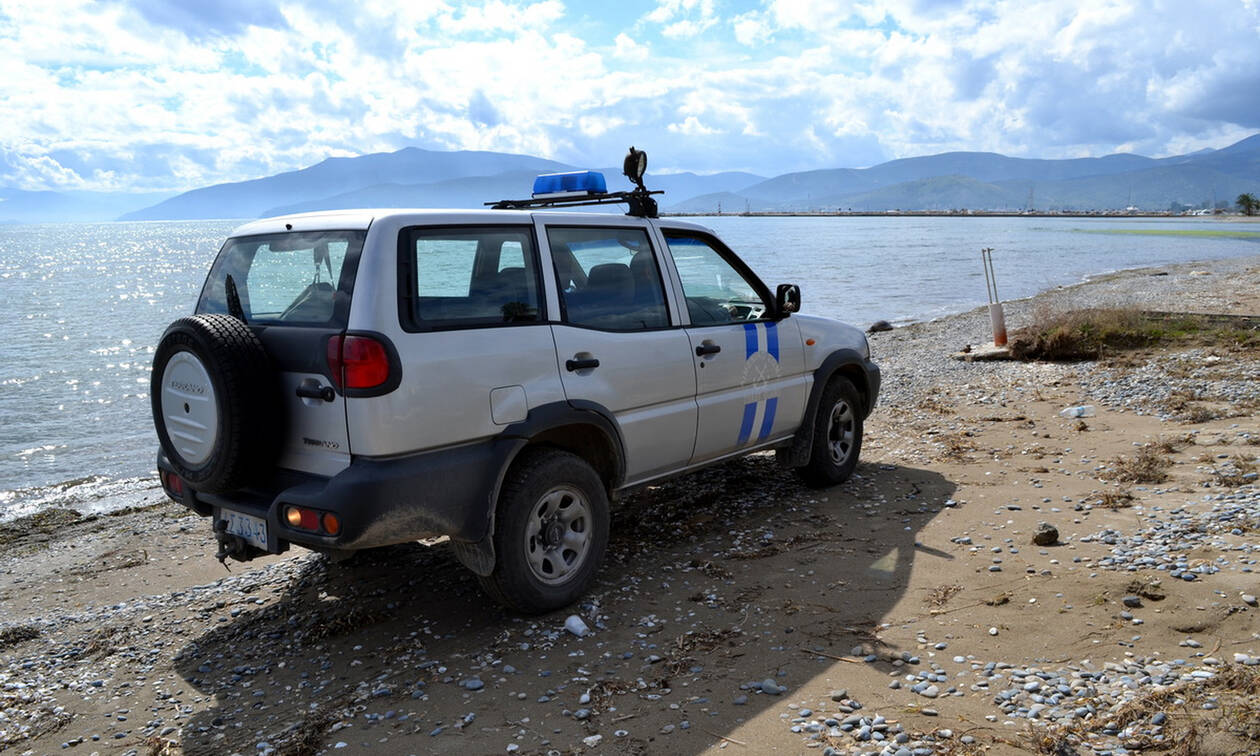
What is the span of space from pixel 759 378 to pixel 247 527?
132 inches

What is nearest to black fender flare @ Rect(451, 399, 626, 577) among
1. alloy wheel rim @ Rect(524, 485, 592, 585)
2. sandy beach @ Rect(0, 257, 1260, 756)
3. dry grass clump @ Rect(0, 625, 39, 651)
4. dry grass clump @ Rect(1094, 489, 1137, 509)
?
alloy wheel rim @ Rect(524, 485, 592, 585)

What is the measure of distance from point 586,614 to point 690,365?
1646 mm

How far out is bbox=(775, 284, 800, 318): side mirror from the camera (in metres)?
6.25

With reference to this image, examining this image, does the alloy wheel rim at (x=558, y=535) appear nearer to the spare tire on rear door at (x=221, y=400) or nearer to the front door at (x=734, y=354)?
the front door at (x=734, y=354)

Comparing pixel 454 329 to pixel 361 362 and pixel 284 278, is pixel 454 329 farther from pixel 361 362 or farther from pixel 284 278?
pixel 284 278

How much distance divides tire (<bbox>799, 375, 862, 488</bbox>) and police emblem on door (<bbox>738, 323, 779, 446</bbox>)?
2.16 ft

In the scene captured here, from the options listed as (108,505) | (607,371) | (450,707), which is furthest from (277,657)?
(108,505)

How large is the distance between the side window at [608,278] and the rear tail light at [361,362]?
3.86ft

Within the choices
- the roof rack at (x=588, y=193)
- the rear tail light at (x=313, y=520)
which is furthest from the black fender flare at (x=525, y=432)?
the roof rack at (x=588, y=193)

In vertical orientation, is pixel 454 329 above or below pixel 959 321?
above

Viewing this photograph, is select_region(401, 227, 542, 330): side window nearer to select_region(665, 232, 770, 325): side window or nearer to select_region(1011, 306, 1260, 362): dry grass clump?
select_region(665, 232, 770, 325): side window

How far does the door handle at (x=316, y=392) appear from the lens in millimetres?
3973

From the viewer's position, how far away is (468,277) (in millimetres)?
4492

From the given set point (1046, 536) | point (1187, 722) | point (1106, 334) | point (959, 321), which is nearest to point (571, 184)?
point (1046, 536)
